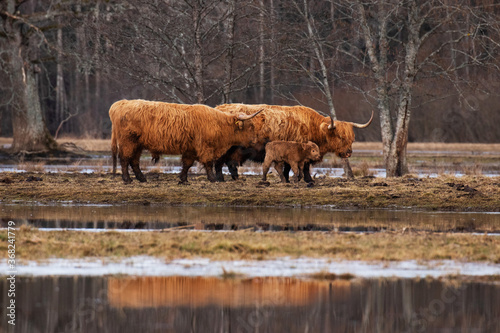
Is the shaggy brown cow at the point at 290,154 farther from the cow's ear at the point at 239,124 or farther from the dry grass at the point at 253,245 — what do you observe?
the dry grass at the point at 253,245

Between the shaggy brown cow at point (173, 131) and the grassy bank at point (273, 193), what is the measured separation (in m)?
0.63

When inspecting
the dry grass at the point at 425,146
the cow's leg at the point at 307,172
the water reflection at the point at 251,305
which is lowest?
the water reflection at the point at 251,305

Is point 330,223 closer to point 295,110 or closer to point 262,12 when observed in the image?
point 295,110

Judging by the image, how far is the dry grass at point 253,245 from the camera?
9.17 m

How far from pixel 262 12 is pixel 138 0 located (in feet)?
10.6

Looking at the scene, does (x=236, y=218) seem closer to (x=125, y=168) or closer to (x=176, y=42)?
(x=125, y=168)

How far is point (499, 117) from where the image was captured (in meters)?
44.0

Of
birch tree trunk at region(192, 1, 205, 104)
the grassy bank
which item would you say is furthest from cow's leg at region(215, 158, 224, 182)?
birch tree trunk at region(192, 1, 205, 104)

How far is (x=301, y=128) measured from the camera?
19.1 metres

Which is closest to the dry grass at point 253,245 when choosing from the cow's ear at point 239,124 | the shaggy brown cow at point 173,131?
the shaggy brown cow at point 173,131

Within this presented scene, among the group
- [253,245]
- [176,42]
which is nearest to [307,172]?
[176,42]

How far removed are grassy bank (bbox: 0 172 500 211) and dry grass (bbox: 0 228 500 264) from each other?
4.91 metres

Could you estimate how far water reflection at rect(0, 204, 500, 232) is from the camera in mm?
11992

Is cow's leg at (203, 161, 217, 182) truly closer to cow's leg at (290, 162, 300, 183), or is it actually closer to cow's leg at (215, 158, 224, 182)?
cow's leg at (215, 158, 224, 182)
